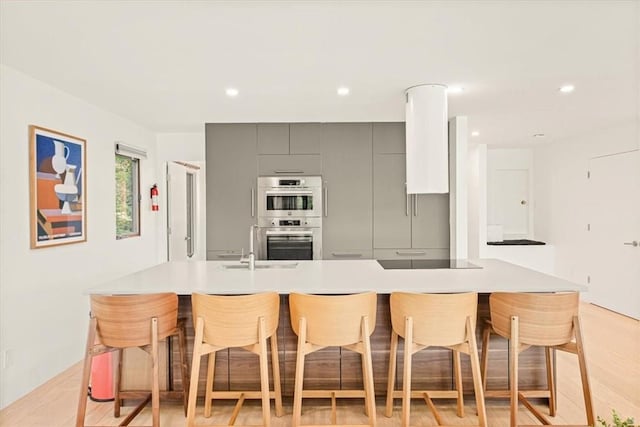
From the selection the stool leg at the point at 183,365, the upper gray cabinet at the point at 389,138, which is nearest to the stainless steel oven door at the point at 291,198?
the upper gray cabinet at the point at 389,138

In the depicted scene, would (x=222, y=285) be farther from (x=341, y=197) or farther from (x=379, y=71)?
(x=341, y=197)

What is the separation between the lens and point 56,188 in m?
3.46

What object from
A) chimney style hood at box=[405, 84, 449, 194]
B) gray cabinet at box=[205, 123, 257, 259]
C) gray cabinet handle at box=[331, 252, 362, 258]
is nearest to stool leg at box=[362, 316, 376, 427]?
chimney style hood at box=[405, 84, 449, 194]

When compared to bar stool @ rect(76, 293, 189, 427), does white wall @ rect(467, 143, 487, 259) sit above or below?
above

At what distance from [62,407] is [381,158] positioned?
3.75 m

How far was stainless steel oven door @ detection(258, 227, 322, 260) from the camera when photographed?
4.91 metres

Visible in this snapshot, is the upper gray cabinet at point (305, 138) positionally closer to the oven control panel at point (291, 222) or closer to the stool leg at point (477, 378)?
the oven control panel at point (291, 222)

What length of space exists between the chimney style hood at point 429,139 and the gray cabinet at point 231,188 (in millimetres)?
2134

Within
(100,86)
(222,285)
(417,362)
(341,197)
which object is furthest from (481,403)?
(100,86)

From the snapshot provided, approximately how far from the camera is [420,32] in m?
2.41

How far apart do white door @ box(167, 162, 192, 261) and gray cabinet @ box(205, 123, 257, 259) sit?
0.96m

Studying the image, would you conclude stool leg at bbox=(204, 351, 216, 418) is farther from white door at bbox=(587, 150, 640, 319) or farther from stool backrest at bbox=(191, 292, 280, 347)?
white door at bbox=(587, 150, 640, 319)

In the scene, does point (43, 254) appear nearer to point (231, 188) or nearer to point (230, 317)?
point (230, 317)

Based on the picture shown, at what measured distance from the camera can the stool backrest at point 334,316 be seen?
2324 millimetres
